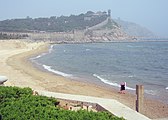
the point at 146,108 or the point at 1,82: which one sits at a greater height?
the point at 1,82

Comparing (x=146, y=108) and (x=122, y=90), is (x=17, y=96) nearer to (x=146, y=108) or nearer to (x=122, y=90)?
(x=146, y=108)

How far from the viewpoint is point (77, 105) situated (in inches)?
496

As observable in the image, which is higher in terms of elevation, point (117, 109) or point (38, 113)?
point (38, 113)

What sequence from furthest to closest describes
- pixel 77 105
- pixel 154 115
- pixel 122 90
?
pixel 122 90 → pixel 154 115 → pixel 77 105

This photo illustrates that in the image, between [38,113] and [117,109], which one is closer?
[38,113]

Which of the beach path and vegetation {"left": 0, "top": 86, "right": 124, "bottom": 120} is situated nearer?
vegetation {"left": 0, "top": 86, "right": 124, "bottom": 120}

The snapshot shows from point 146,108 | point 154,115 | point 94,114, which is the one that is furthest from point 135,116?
point 146,108

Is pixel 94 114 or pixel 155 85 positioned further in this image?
pixel 155 85

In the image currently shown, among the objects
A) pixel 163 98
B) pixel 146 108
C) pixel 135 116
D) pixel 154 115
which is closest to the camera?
pixel 135 116

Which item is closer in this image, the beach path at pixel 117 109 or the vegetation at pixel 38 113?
the vegetation at pixel 38 113

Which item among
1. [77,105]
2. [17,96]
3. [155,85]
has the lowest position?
[155,85]

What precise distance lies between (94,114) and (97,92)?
1707cm

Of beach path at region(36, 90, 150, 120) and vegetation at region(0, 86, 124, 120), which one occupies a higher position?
vegetation at region(0, 86, 124, 120)

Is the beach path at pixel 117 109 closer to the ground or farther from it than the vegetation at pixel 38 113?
closer to the ground
